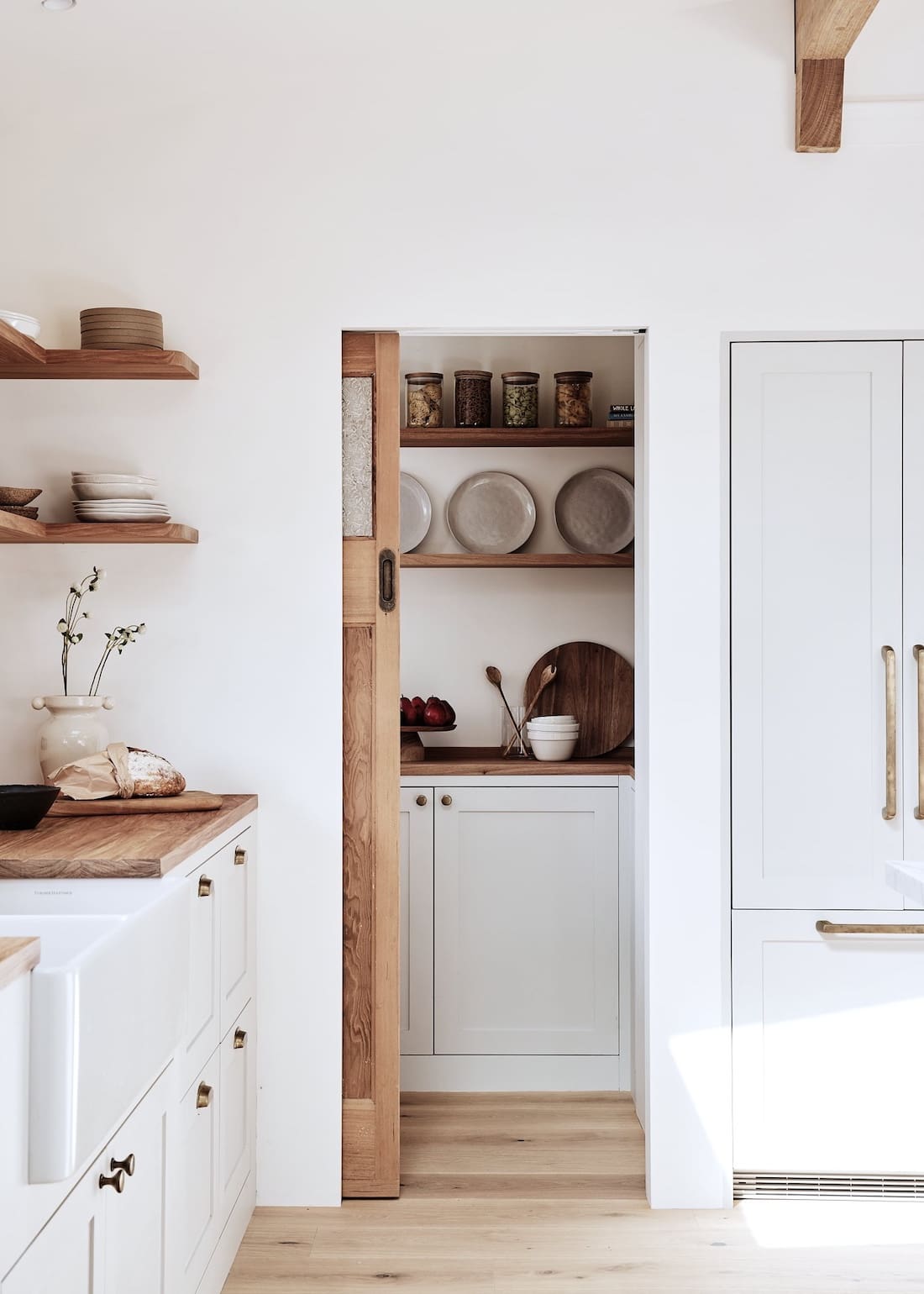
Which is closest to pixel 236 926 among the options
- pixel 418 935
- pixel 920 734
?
pixel 418 935

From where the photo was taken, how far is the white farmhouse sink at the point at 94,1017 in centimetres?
117

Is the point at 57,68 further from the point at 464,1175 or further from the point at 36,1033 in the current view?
the point at 464,1175

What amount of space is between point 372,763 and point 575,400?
1.50 m

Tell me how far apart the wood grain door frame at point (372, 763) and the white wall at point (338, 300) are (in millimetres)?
62

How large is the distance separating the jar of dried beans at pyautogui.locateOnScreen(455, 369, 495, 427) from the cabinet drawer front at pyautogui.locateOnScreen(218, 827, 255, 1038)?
1.61 metres

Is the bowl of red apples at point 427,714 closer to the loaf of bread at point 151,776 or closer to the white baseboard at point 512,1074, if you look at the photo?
the white baseboard at point 512,1074

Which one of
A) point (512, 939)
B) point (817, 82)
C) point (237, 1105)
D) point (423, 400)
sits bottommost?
point (237, 1105)

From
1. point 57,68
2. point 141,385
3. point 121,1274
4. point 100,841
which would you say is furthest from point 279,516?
point 121,1274

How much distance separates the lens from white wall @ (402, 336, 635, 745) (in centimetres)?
383

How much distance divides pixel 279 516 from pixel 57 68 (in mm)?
1165

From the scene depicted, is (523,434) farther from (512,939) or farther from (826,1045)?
(826,1045)

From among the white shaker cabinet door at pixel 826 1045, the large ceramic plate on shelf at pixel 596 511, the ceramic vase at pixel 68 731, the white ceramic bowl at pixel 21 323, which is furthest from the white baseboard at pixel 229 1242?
the large ceramic plate on shelf at pixel 596 511

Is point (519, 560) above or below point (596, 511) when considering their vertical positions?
below

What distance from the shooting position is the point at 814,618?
2760 mm
